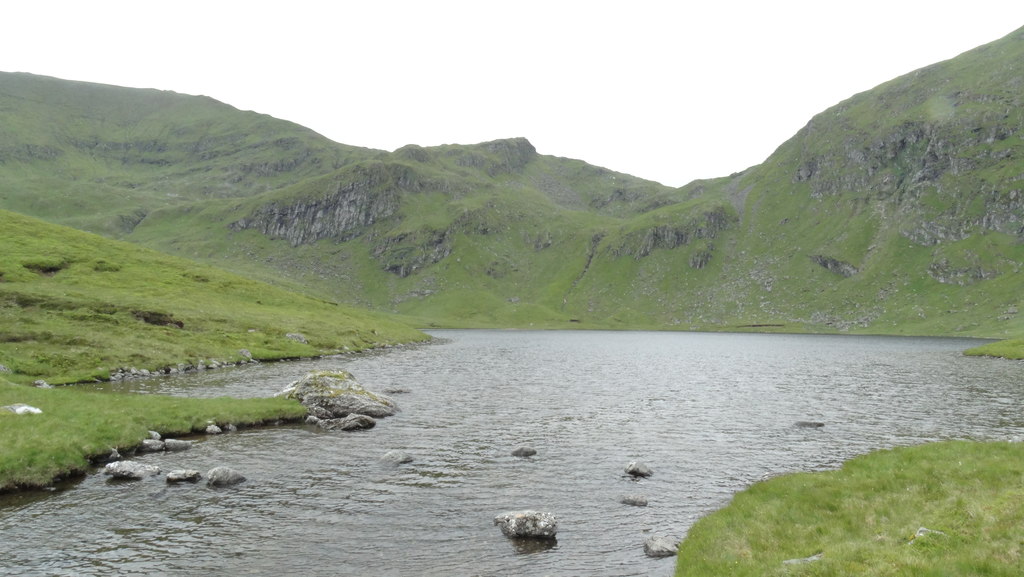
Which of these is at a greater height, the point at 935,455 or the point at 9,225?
the point at 9,225

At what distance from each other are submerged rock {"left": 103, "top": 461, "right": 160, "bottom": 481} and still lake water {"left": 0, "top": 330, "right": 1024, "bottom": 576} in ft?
2.66

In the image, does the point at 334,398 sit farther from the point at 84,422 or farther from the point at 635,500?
the point at 635,500

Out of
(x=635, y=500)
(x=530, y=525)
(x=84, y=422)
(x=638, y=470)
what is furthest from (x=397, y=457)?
(x=84, y=422)

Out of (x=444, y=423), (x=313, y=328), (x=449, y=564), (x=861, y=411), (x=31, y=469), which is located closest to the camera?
(x=449, y=564)

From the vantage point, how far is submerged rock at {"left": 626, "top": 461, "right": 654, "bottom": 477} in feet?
93.8

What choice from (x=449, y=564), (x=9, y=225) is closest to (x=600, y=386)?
(x=449, y=564)

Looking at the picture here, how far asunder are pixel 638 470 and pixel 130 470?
2681 centimetres

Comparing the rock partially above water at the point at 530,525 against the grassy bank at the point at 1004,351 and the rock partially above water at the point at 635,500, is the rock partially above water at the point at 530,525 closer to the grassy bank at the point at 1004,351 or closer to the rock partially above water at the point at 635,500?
the rock partially above water at the point at 635,500

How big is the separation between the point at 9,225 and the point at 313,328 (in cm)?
7080

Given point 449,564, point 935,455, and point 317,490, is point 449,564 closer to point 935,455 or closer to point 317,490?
Answer: point 317,490

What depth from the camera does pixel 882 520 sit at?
19.8 meters

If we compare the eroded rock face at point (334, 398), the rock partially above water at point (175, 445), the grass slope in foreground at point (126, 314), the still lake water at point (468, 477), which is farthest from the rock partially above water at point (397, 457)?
the grass slope in foreground at point (126, 314)

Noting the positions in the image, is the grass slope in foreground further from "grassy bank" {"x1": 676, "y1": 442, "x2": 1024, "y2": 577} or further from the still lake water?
"grassy bank" {"x1": 676, "y1": 442, "x2": 1024, "y2": 577}

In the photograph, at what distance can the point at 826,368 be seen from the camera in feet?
287
